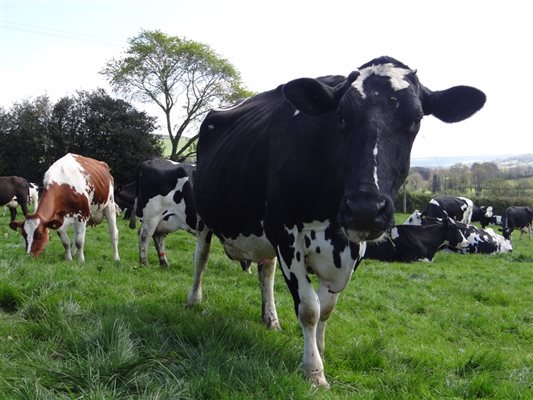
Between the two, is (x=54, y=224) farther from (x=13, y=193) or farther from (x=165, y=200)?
(x=13, y=193)

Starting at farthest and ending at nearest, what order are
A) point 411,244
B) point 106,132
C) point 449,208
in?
1. point 106,132
2. point 449,208
3. point 411,244

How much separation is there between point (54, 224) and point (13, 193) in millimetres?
12747

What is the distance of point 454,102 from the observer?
3662mm

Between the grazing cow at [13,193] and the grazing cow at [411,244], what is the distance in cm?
1373

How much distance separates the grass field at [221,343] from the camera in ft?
10.0

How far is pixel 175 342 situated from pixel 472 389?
235 cm

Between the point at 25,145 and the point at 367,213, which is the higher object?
the point at 25,145

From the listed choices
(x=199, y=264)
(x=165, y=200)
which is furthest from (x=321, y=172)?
(x=165, y=200)

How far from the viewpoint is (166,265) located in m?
9.71

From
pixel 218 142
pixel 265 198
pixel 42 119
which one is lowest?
pixel 265 198

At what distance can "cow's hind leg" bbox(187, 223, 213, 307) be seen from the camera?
5977 mm

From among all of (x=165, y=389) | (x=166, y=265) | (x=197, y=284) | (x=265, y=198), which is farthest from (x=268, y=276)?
(x=166, y=265)

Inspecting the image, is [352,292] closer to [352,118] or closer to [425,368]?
[425,368]

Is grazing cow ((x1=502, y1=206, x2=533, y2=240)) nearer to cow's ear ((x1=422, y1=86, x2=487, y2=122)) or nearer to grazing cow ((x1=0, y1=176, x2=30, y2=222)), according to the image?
grazing cow ((x1=0, y1=176, x2=30, y2=222))
